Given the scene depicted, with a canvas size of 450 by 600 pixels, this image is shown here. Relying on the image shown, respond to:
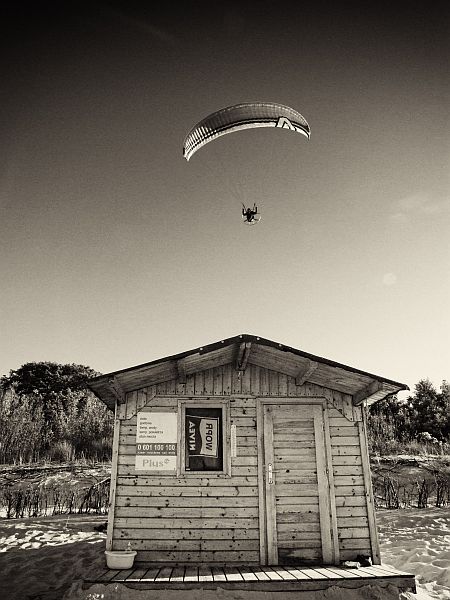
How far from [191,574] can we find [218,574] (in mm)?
363

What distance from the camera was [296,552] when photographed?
680 cm

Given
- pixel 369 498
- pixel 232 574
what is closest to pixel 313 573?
pixel 232 574

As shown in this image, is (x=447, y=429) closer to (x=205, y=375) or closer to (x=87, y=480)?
(x=87, y=480)

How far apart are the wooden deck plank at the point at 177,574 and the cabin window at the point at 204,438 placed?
136 centimetres

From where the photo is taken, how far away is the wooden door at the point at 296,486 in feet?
22.3

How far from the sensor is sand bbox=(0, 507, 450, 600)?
5512 millimetres

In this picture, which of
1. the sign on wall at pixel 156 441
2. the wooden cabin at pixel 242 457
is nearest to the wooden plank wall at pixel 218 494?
the wooden cabin at pixel 242 457

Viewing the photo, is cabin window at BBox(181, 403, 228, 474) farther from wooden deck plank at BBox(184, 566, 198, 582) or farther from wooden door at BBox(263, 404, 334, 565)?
wooden deck plank at BBox(184, 566, 198, 582)

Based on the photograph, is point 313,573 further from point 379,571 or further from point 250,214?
point 250,214

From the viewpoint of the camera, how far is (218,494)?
7008 millimetres

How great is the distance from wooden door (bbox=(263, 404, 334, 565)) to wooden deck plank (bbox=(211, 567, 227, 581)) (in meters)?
0.88

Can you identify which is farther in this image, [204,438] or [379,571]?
[204,438]

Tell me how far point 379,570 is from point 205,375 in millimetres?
3767

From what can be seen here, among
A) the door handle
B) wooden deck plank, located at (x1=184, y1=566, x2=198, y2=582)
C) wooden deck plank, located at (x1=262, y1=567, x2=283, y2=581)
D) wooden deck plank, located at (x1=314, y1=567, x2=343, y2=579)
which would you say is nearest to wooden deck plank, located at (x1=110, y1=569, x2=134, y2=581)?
wooden deck plank, located at (x1=184, y1=566, x2=198, y2=582)
